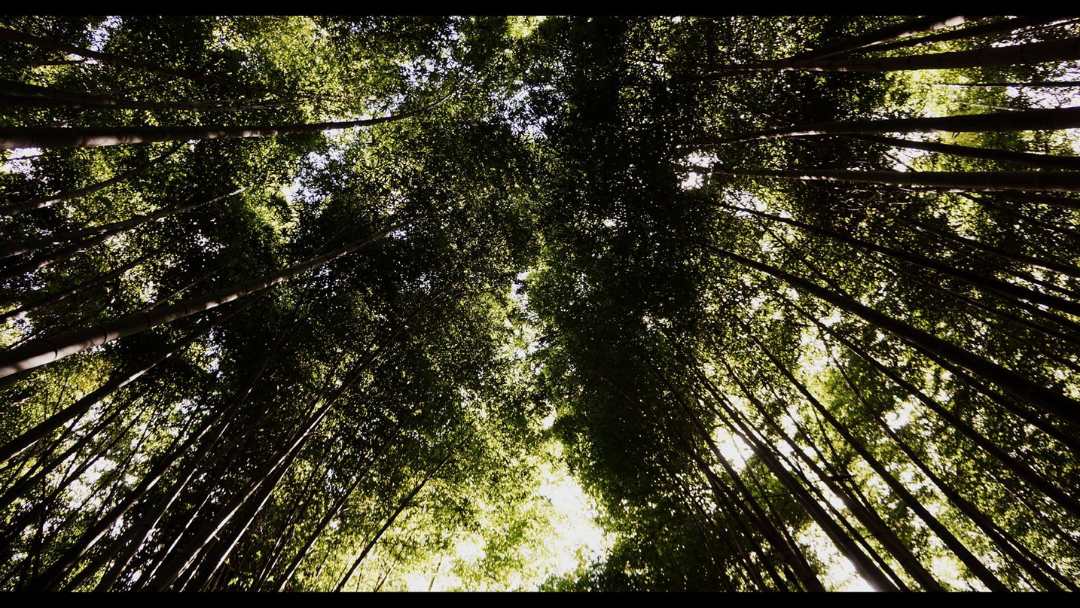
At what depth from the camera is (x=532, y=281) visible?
25.8 feet

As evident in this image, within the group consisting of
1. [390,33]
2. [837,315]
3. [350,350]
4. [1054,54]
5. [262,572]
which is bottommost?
[1054,54]

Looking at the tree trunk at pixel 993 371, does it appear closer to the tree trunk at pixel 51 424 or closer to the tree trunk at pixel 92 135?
the tree trunk at pixel 92 135

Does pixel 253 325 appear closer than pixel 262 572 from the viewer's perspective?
No

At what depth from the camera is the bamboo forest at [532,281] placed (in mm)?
4883

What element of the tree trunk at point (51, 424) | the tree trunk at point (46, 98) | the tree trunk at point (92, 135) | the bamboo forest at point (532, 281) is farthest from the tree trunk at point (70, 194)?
the tree trunk at point (92, 135)

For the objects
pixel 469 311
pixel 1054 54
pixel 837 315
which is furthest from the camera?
pixel 469 311

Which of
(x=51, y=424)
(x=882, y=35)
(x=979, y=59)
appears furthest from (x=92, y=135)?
(x=882, y=35)

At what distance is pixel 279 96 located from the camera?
5.67 m

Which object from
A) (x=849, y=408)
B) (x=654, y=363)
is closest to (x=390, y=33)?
(x=654, y=363)

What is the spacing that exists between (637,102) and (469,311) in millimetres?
4348

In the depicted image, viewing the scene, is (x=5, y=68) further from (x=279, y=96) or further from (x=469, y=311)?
(x=469, y=311)

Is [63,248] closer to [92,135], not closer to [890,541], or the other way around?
[92,135]

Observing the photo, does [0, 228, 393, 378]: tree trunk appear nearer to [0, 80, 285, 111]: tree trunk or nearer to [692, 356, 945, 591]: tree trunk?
[0, 80, 285, 111]: tree trunk

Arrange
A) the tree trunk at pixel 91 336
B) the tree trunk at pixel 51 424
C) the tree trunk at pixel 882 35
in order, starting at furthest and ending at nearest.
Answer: the tree trunk at pixel 51 424
the tree trunk at pixel 882 35
the tree trunk at pixel 91 336
